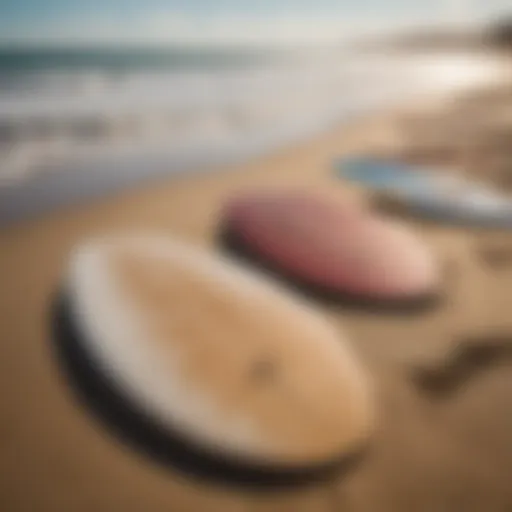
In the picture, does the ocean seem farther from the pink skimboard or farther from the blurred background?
the pink skimboard

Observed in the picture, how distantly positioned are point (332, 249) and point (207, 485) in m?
0.29

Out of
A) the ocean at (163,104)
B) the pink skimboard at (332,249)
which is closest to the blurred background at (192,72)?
the ocean at (163,104)

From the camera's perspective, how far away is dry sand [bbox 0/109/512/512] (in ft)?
1.65

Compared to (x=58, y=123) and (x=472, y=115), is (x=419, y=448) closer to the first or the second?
(x=58, y=123)

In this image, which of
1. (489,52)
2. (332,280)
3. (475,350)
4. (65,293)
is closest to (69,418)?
(65,293)

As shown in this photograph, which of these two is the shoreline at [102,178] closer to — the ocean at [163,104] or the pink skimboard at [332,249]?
the ocean at [163,104]

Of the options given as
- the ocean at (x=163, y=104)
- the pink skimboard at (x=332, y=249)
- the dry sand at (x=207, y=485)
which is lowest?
the dry sand at (x=207, y=485)

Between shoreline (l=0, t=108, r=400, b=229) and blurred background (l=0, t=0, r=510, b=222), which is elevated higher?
blurred background (l=0, t=0, r=510, b=222)

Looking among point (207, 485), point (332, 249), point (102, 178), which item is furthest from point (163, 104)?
point (207, 485)

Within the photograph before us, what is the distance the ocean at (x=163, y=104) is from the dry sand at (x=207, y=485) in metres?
0.07

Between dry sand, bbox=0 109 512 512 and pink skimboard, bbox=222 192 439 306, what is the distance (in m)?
0.02

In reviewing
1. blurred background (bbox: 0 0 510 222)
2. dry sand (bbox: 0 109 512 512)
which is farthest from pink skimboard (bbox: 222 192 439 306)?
blurred background (bbox: 0 0 510 222)

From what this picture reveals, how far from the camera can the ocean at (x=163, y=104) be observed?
79 centimetres

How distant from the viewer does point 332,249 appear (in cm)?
71
